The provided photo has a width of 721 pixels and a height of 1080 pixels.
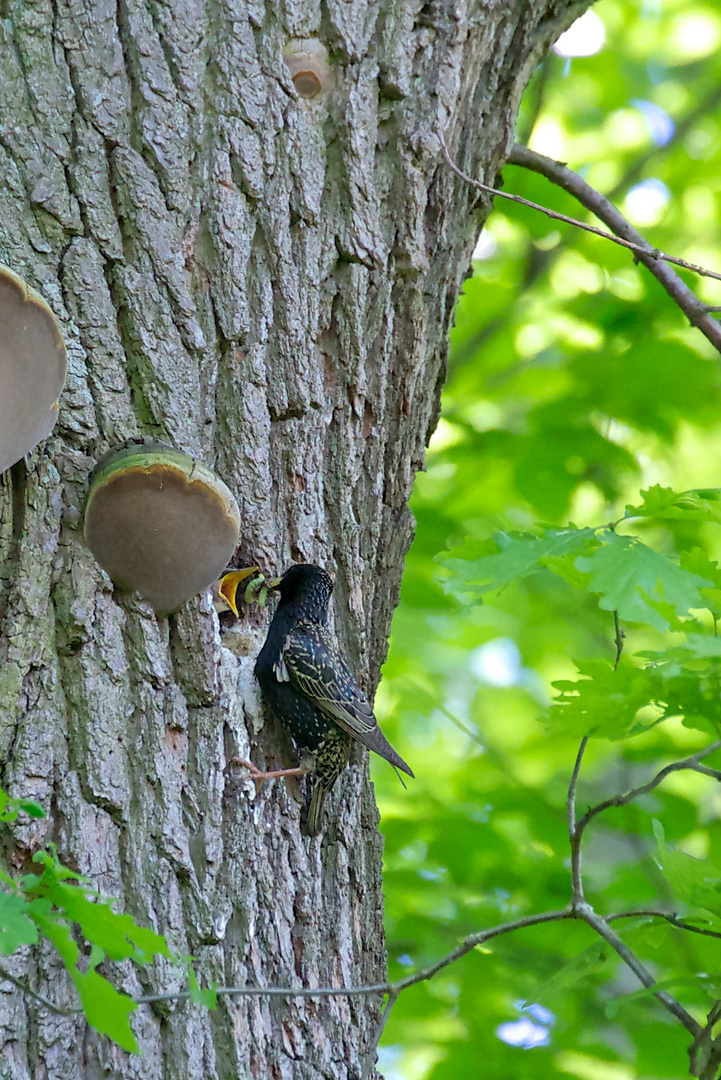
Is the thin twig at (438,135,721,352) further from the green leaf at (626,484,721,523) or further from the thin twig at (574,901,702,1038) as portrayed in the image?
the thin twig at (574,901,702,1038)

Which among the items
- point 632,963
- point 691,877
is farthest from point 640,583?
point 632,963

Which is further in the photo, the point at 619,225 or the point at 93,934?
the point at 619,225

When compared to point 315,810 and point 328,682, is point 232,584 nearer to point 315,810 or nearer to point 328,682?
point 328,682

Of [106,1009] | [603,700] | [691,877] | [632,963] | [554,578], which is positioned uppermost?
[554,578]

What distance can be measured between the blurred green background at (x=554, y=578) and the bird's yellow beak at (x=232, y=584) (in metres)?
0.49

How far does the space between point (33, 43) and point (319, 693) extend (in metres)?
1.73

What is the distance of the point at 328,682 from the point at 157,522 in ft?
2.30

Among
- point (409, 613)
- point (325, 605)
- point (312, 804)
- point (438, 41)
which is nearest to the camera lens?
point (312, 804)

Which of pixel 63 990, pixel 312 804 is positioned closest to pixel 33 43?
pixel 312 804

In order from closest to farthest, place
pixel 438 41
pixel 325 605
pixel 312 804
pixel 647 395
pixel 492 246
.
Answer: pixel 312 804 < pixel 325 605 < pixel 438 41 < pixel 647 395 < pixel 492 246

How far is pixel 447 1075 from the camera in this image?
12.0 feet

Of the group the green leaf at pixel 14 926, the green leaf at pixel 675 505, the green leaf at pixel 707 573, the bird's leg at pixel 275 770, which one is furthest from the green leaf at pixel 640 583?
the green leaf at pixel 14 926

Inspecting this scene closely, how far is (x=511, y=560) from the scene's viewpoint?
2.11m

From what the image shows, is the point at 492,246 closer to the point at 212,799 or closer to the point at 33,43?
the point at 33,43
